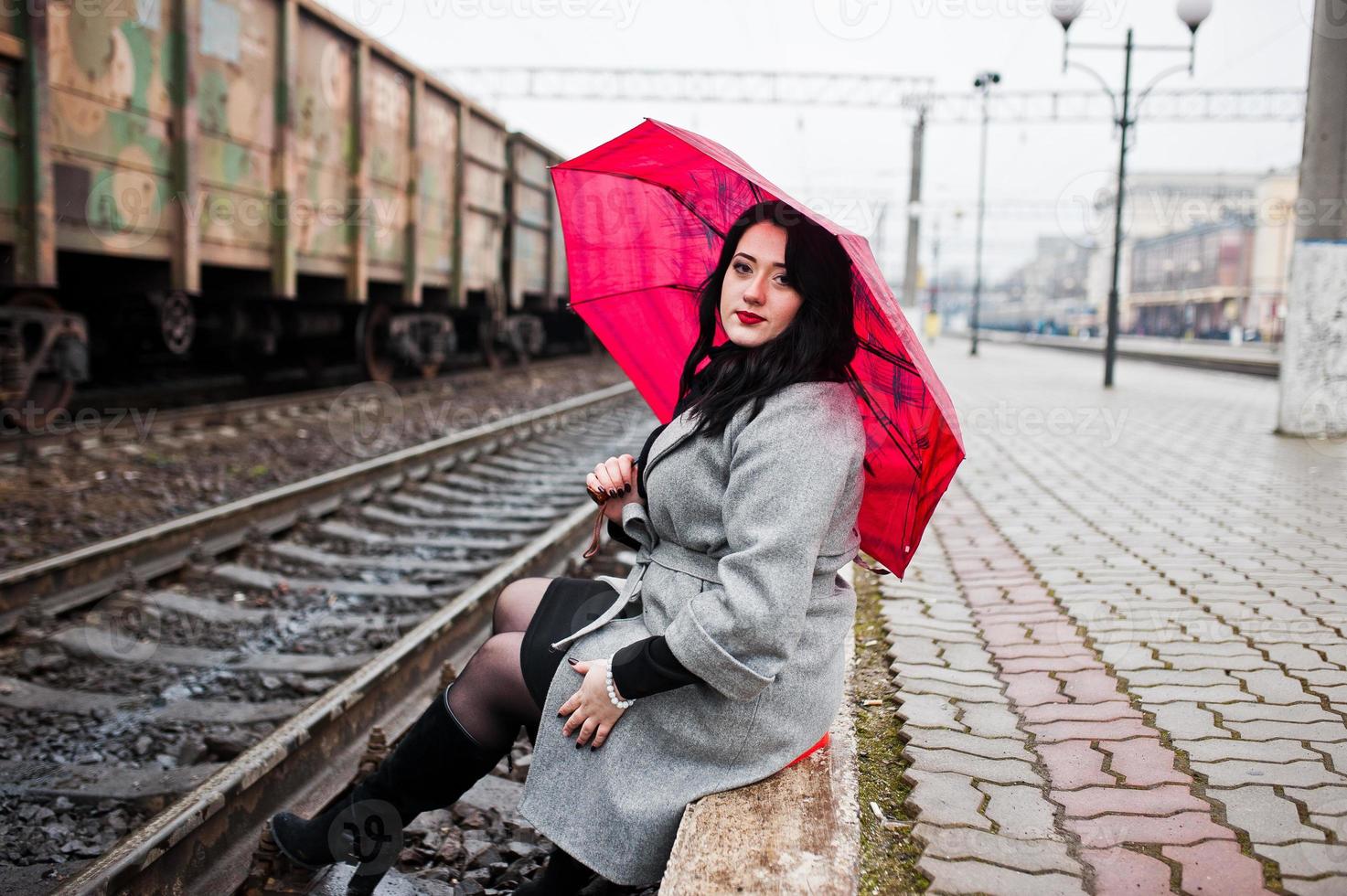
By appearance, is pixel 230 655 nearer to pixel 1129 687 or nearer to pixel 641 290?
pixel 641 290

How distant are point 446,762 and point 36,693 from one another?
6.63 ft

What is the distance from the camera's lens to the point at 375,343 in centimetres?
1191

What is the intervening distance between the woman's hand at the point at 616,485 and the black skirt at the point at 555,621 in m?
0.17

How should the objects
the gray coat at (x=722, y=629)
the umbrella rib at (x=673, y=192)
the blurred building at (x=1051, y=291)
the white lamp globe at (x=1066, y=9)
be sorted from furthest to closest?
the blurred building at (x=1051, y=291), the white lamp globe at (x=1066, y=9), the umbrella rib at (x=673, y=192), the gray coat at (x=722, y=629)

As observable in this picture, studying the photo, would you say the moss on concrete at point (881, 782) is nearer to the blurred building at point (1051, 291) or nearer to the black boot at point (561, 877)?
the black boot at point (561, 877)

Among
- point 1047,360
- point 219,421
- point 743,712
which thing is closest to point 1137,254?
point 1047,360

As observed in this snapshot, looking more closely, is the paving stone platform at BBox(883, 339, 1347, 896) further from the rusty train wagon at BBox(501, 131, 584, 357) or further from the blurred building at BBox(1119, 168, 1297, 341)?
the blurred building at BBox(1119, 168, 1297, 341)

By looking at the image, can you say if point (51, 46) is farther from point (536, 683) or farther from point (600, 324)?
point (536, 683)

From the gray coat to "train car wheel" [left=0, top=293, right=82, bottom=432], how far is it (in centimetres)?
629

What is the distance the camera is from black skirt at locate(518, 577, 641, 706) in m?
2.06

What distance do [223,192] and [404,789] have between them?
6.88 m

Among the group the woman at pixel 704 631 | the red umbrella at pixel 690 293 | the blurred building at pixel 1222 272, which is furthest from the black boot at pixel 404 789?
the blurred building at pixel 1222 272

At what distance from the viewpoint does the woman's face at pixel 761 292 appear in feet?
6.53

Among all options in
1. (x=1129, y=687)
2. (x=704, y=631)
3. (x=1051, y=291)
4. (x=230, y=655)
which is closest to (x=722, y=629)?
(x=704, y=631)
